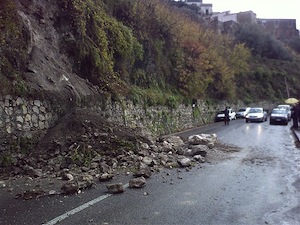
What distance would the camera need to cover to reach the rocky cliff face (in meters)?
11.5

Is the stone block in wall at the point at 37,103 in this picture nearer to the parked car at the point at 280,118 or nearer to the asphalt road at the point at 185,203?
the asphalt road at the point at 185,203

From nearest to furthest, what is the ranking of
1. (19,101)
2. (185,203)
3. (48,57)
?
(185,203)
(19,101)
(48,57)

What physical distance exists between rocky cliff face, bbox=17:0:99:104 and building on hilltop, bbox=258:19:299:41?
285ft

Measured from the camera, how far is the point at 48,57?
1286 centimetres

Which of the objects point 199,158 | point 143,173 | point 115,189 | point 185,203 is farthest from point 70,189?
point 199,158

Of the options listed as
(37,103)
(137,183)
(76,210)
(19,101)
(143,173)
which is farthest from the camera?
(37,103)

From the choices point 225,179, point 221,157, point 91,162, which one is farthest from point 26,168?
point 221,157

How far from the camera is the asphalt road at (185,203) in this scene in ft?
17.5

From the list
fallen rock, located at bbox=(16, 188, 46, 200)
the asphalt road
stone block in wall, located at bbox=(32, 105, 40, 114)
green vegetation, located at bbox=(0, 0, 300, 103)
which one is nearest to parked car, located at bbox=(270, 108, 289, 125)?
green vegetation, located at bbox=(0, 0, 300, 103)

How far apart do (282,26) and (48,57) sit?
304ft

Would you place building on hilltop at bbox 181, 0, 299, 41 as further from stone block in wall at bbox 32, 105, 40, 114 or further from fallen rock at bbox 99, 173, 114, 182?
fallen rock at bbox 99, 173, 114, 182

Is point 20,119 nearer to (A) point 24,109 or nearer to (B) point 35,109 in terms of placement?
(A) point 24,109

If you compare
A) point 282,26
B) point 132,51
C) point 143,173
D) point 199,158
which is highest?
point 282,26

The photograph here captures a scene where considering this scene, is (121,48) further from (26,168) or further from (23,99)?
(26,168)
